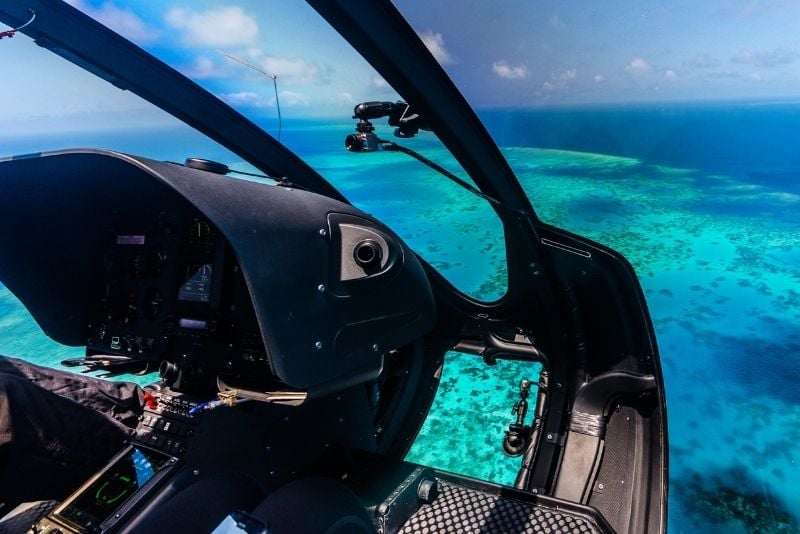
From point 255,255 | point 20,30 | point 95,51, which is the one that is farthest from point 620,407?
point 20,30

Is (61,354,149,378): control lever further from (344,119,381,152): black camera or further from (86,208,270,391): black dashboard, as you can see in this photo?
(344,119,381,152): black camera

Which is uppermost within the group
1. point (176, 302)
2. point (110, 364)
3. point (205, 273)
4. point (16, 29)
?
point (16, 29)

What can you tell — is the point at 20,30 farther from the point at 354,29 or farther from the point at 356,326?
the point at 356,326

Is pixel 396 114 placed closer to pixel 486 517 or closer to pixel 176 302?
pixel 176 302

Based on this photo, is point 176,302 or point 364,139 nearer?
point 364,139

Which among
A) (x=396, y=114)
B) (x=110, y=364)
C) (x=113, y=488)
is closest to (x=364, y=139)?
(x=396, y=114)

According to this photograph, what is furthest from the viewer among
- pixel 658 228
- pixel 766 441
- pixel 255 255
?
pixel 658 228
